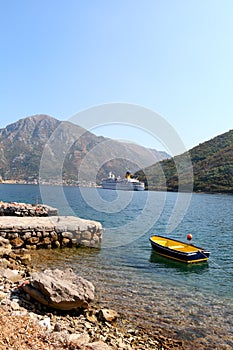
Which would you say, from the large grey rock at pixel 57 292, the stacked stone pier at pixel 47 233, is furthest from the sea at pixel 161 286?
the large grey rock at pixel 57 292

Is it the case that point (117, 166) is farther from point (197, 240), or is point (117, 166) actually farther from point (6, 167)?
point (197, 240)

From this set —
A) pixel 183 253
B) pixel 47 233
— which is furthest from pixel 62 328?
pixel 47 233

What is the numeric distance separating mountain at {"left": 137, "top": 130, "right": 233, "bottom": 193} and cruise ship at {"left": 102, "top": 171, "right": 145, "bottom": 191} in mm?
6197

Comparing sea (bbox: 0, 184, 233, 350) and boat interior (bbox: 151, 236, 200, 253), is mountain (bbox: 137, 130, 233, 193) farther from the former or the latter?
sea (bbox: 0, 184, 233, 350)

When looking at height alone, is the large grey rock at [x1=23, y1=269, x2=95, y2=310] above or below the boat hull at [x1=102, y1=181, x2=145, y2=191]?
below

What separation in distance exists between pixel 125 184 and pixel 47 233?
106 m

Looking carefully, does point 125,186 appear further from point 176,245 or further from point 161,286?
point 161,286

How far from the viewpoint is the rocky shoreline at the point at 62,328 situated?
18.2ft

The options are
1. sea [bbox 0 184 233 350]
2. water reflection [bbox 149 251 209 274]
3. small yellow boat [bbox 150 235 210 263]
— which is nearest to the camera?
sea [bbox 0 184 233 350]

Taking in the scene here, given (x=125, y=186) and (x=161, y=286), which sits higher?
(x=125, y=186)

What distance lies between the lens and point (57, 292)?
8.41 meters

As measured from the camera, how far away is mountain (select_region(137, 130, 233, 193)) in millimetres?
102312

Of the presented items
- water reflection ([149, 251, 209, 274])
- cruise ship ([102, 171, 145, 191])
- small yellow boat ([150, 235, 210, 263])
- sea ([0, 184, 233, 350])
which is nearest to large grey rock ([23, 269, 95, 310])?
sea ([0, 184, 233, 350])

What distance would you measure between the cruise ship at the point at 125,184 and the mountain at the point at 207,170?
20.3ft
